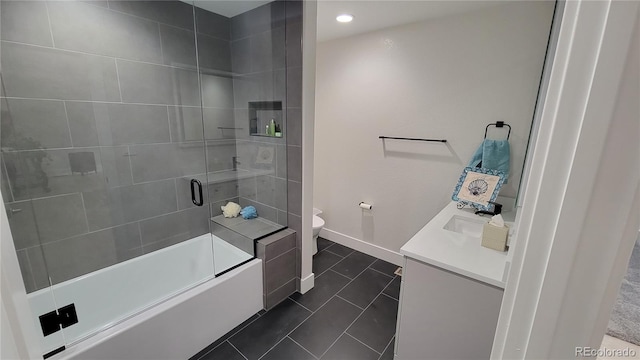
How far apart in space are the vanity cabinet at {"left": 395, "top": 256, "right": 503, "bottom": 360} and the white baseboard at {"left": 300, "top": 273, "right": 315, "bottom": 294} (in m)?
1.02

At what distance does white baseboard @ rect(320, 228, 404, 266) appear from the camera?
113 inches

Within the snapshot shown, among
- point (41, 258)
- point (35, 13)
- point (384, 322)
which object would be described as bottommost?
point (384, 322)

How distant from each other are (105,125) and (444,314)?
2.69 metres

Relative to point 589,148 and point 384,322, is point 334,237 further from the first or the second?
point 589,148

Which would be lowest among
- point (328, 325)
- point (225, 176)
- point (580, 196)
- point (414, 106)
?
point (328, 325)

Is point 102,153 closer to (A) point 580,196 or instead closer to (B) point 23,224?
(B) point 23,224

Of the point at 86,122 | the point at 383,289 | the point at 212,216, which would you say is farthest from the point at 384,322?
the point at 86,122

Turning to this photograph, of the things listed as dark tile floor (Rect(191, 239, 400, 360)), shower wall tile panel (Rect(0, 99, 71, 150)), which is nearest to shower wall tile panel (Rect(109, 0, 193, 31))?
shower wall tile panel (Rect(0, 99, 71, 150))

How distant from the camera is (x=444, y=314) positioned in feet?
4.49

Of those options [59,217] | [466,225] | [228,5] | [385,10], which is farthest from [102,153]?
[466,225]

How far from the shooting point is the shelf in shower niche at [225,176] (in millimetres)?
2641

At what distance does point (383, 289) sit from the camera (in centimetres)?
244

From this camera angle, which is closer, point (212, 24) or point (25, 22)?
point (25, 22)

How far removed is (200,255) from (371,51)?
2692 mm
